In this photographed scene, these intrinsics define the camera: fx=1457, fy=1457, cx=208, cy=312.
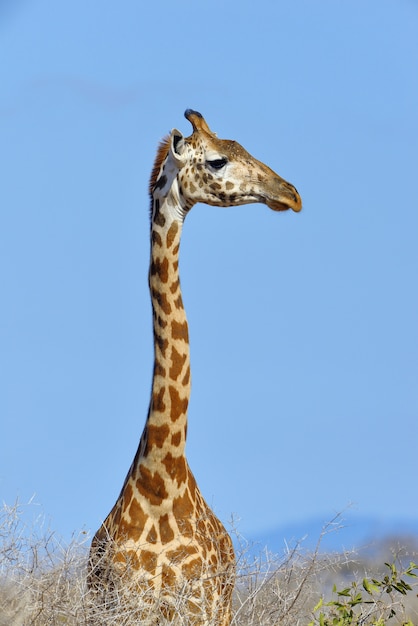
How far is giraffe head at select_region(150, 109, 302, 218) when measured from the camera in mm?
9023

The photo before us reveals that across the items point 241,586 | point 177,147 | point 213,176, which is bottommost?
point 241,586

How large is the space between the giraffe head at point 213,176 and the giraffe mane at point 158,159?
131 mm

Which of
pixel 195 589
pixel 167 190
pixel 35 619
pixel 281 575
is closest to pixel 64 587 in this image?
pixel 35 619

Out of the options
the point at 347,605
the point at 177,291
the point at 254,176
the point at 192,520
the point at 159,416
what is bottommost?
the point at 347,605

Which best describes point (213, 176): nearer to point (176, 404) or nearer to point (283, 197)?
point (283, 197)

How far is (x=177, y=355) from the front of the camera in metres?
8.84

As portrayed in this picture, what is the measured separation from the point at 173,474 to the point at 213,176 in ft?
6.14

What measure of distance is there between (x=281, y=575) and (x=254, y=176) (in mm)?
2520

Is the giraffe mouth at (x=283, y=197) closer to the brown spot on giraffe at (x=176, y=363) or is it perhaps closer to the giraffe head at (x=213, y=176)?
the giraffe head at (x=213, y=176)

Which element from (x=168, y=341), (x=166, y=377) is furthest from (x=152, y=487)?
(x=168, y=341)

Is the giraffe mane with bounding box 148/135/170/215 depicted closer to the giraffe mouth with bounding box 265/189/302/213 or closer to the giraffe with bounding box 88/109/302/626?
the giraffe with bounding box 88/109/302/626

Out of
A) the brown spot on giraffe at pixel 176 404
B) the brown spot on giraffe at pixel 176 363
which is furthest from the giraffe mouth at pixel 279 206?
the brown spot on giraffe at pixel 176 404

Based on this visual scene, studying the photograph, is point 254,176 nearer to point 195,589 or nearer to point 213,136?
point 213,136

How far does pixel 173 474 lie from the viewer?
8.71 meters
